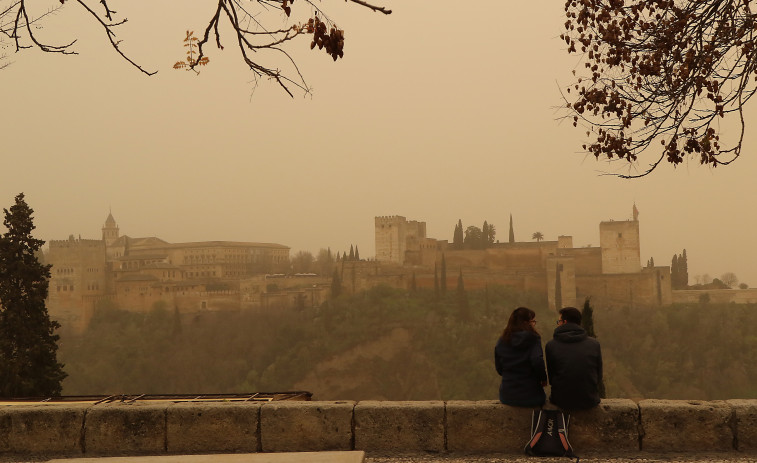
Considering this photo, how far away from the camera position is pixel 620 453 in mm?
4520

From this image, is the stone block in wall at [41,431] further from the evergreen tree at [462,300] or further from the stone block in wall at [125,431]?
the evergreen tree at [462,300]

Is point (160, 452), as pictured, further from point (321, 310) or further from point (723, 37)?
point (321, 310)

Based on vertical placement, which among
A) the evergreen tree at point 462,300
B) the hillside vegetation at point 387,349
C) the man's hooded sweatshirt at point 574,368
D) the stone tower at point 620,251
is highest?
the stone tower at point 620,251

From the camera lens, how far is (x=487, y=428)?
4.67 metres

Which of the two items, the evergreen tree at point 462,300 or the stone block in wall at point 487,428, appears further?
the evergreen tree at point 462,300

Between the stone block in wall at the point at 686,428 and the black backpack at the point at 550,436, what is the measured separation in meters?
0.55

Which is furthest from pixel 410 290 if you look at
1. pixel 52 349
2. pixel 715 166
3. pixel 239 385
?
pixel 715 166

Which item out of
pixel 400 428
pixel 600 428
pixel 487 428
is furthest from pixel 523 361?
pixel 400 428

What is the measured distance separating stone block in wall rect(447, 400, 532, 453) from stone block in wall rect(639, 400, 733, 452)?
0.74 m

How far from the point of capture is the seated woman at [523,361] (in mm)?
4504

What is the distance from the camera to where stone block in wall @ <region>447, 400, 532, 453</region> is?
182 inches

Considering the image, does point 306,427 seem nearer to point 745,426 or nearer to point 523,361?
point 523,361

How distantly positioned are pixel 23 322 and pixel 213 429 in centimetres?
1204

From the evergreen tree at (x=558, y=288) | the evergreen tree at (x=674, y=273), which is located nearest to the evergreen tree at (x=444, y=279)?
the evergreen tree at (x=558, y=288)
